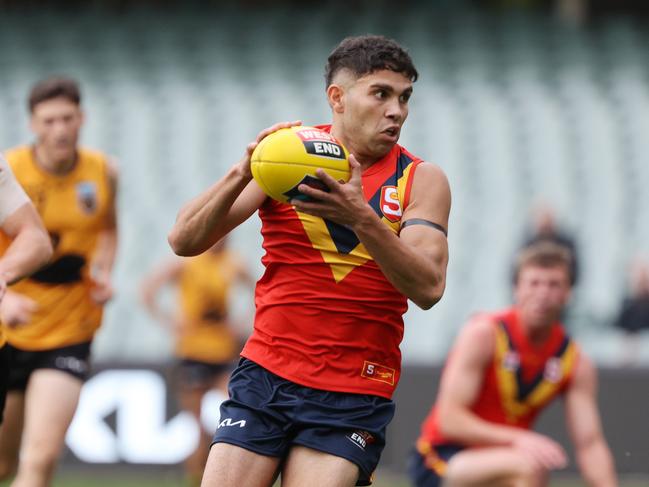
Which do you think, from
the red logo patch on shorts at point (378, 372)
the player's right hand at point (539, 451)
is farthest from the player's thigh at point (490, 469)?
the red logo patch on shorts at point (378, 372)

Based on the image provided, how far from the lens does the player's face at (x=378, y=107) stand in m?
5.25

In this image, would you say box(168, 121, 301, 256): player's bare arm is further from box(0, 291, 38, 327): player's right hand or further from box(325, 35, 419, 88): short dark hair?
box(0, 291, 38, 327): player's right hand

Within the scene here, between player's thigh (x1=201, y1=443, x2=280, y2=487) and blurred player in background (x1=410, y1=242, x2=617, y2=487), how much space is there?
2.27 metres

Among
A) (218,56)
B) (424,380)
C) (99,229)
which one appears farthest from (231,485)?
(218,56)

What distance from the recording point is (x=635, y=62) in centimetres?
1945

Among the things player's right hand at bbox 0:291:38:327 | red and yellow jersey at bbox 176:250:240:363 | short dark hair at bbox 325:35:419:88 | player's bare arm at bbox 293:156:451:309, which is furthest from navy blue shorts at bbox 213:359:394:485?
red and yellow jersey at bbox 176:250:240:363

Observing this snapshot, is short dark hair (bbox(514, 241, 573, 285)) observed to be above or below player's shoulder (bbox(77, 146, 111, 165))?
below

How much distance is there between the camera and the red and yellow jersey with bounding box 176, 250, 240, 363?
475 inches

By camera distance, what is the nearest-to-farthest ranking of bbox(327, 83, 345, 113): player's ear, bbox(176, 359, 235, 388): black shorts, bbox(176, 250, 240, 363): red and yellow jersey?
1. bbox(327, 83, 345, 113): player's ear
2. bbox(176, 359, 235, 388): black shorts
3. bbox(176, 250, 240, 363): red and yellow jersey

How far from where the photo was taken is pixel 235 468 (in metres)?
5.11

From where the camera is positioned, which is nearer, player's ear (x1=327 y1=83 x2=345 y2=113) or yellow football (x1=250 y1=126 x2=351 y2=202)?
yellow football (x1=250 y1=126 x2=351 y2=202)

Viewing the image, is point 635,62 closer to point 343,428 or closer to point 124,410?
point 124,410

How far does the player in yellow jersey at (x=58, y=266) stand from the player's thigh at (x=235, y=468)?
2624 millimetres

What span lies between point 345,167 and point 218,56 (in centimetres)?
1546
